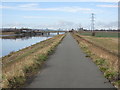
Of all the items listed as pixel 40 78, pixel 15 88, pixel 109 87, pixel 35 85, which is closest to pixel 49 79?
pixel 40 78

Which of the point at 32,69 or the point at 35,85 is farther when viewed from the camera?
the point at 32,69

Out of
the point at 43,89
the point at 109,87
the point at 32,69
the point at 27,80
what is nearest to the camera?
the point at 43,89

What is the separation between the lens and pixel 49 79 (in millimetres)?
8078

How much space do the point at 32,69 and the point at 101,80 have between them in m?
3.58

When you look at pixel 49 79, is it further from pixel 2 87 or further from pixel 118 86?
pixel 118 86

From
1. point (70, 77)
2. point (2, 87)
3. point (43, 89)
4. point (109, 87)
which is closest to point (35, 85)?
point (43, 89)

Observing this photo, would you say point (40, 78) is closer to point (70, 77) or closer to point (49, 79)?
point (49, 79)

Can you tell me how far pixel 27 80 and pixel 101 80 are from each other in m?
2.87

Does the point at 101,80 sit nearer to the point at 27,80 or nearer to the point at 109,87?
the point at 109,87

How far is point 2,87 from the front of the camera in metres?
6.68

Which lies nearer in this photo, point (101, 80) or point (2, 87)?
point (2, 87)

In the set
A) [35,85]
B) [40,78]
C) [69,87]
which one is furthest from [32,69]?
[69,87]

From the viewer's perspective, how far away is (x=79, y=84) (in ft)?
23.8

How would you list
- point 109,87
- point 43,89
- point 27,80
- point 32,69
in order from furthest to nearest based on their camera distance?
point 32,69 < point 27,80 < point 109,87 < point 43,89
